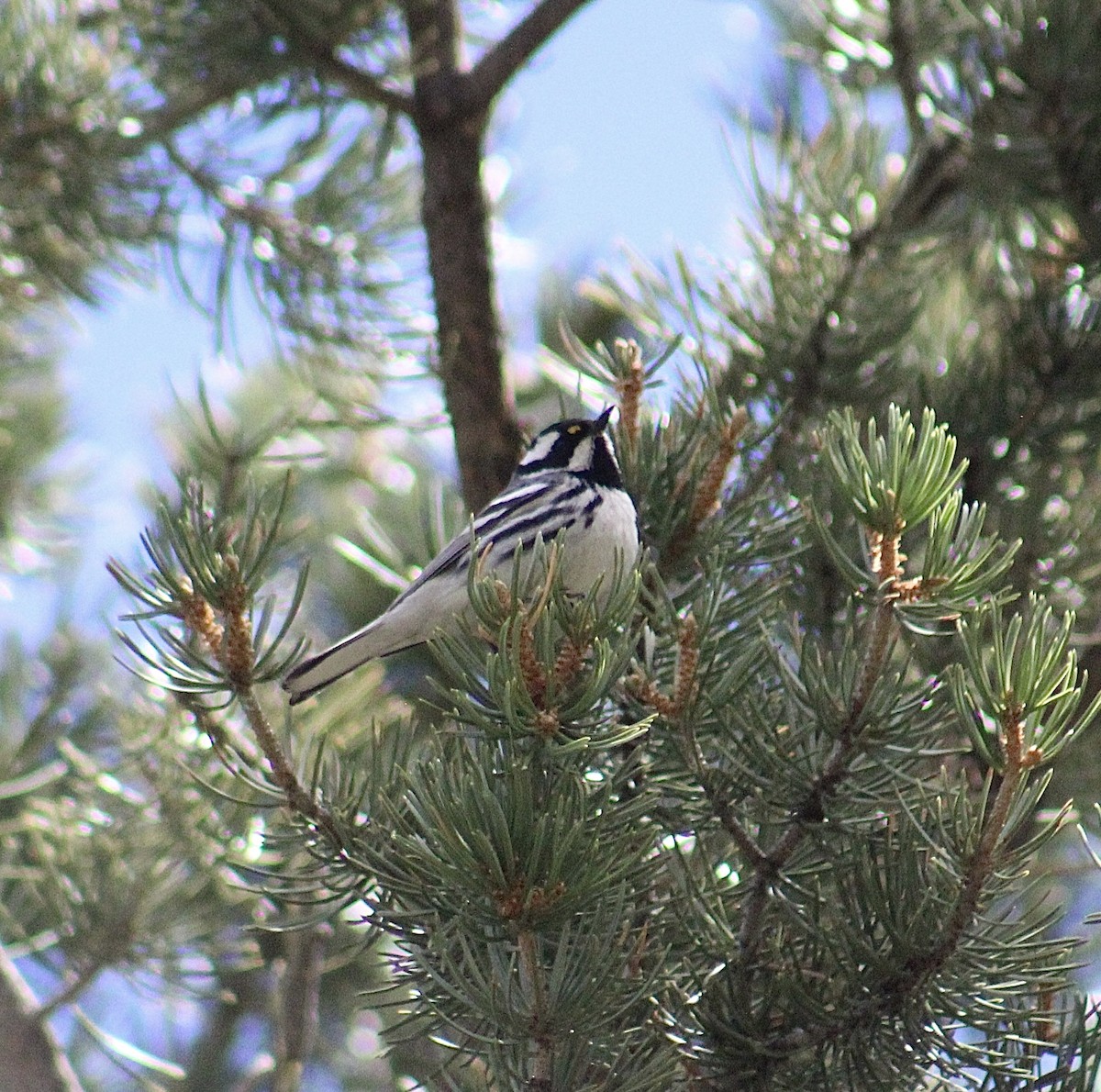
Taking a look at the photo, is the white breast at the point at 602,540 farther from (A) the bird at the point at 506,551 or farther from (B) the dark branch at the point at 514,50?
(B) the dark branch at the point at 514,50

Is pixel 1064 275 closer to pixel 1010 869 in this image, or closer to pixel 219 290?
pixel 1010 869

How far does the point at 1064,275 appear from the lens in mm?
2174

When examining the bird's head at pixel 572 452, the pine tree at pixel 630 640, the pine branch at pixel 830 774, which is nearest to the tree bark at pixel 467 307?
the pine tree at pixel 630 640

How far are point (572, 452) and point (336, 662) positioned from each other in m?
0.69

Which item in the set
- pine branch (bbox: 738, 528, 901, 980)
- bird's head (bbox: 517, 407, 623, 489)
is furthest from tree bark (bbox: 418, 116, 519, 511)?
pine branch (bbox: 738, 528, 901, 980)

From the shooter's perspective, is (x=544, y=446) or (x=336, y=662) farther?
(x=544, y=446)

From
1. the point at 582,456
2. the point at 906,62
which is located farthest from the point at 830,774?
the point at 906,62

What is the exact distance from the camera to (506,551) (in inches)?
84.7

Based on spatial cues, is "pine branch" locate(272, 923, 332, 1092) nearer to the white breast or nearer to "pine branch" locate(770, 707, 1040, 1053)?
the white breast

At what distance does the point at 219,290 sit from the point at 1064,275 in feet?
4.64

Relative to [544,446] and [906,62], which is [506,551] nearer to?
[544,446]

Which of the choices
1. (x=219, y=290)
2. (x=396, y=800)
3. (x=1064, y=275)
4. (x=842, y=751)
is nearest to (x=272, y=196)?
(x=219, y=290)

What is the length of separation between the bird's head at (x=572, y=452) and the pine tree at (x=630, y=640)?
5.1 inches

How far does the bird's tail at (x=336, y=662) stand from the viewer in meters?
1.87
